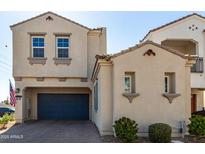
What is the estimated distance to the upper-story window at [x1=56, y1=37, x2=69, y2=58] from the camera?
62.1ft

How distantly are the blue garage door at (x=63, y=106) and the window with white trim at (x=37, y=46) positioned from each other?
4228 millimetres

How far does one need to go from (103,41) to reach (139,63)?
8.23m

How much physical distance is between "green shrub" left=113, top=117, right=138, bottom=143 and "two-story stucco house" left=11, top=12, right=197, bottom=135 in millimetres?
793

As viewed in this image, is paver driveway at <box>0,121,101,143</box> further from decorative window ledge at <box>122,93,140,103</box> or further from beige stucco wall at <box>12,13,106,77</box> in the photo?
beige stucco wall at <box>12,13,106,77</box>

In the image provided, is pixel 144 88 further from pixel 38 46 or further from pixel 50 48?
pixel 38 46

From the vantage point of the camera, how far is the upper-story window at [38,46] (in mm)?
18875

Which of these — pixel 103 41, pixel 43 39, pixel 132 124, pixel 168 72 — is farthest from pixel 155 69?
pixel 43 39

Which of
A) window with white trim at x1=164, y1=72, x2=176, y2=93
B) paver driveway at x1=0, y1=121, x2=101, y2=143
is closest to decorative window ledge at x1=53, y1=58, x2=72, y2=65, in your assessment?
paver driveway at x1=0, y1=121, x2=101, y2=143

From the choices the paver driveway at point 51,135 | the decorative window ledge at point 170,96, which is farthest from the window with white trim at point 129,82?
the paver driveway at point 51,135

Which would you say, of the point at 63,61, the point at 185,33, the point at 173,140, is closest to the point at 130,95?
the point at 173,140

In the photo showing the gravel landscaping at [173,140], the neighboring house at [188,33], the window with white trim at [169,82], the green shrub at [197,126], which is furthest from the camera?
the neighboring house at [188,33]

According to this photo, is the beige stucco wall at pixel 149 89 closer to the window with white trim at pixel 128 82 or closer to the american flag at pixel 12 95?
the window with white trim at pixel 128 82

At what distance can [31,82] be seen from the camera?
19.2 meters

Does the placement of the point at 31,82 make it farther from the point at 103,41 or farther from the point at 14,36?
the point at 103,41
